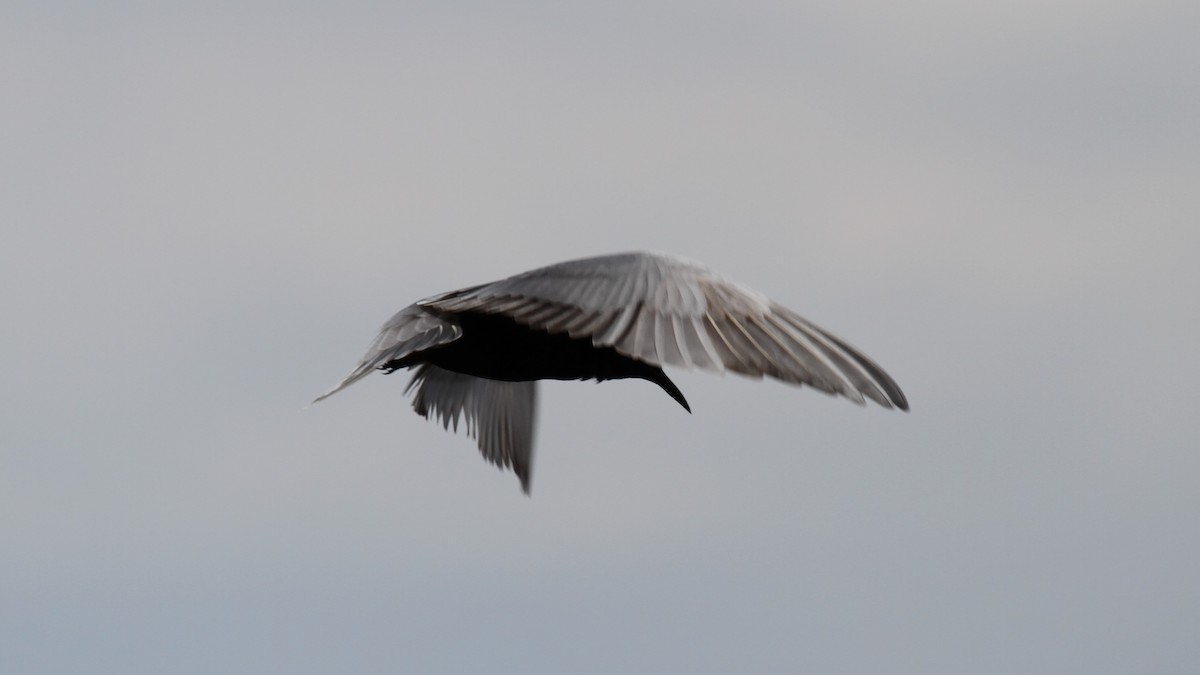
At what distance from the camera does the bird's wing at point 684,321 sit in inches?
412

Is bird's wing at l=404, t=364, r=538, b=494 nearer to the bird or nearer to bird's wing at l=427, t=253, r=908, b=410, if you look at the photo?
the bird

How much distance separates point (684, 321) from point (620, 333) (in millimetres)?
492

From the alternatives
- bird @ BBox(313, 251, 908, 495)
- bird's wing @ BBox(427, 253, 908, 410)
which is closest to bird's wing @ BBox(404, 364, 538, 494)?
A: bird @ BBox(313, 251, 908, 495)

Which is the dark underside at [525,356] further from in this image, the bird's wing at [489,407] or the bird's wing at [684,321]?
the bird's wing at [489,407]

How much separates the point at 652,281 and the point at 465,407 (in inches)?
249

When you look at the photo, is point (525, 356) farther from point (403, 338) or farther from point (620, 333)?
point (620, 333)

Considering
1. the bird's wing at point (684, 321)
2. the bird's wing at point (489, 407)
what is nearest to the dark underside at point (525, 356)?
the bird's wing at point (684, 321)

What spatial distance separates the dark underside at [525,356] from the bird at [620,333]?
0.01 metres

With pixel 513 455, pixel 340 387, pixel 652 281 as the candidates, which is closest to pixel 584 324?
pixel 652 281

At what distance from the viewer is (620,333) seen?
1095 centimetres

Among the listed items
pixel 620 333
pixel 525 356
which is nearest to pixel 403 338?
pixel 525 356

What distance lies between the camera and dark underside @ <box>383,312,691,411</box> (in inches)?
494

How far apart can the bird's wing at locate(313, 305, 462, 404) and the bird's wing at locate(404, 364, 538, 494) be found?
275 centimetres

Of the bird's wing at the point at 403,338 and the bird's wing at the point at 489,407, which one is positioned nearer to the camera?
the bird's wing at the point at 403,338
